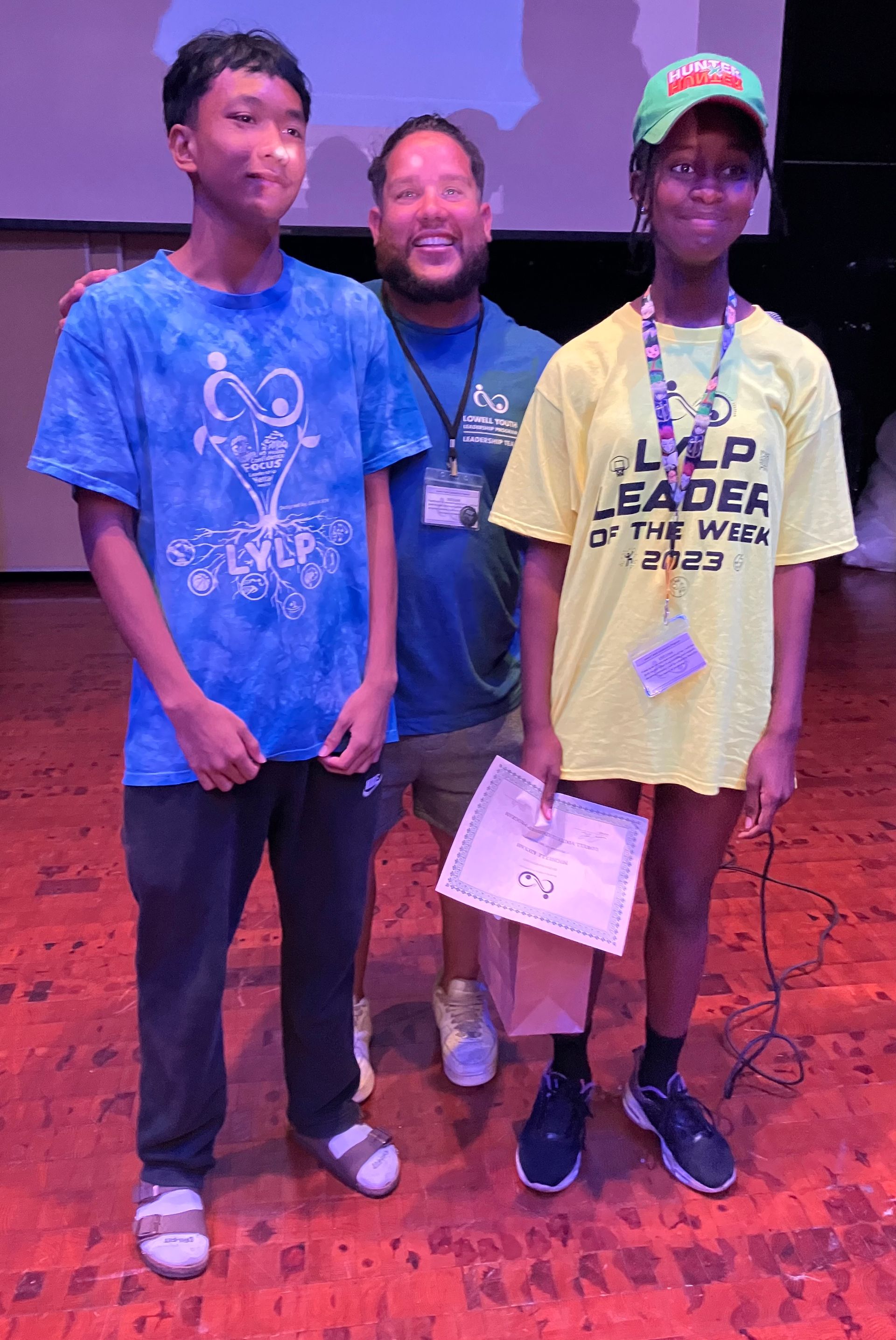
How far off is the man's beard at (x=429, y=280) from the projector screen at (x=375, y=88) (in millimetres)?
2738

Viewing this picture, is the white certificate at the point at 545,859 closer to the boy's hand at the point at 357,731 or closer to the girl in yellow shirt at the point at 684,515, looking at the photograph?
the girl in yellow shirt at the point at 684,515

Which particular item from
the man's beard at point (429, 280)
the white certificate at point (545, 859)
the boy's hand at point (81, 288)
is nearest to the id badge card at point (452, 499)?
the man's beard at point (429, 280)

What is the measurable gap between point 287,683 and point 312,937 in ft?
1.23

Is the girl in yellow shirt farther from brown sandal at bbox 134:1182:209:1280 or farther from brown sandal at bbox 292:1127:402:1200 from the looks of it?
brown sandal at bbox 134:1182:209:1280

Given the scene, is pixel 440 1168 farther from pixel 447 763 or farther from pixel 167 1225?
pixel 447 763

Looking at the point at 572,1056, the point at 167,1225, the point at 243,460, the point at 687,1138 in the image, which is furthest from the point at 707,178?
the point at 167,1225

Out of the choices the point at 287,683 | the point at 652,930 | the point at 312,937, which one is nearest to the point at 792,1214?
the point at 652,930

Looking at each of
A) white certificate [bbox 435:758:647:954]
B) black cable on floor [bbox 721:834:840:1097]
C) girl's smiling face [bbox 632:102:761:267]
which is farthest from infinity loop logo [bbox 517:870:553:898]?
girl's smiling face [bbox 632:102:761:267]

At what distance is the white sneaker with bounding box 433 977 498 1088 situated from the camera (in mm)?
1640

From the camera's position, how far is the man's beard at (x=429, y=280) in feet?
4.60

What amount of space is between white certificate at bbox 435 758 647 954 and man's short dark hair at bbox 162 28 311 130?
0.87m

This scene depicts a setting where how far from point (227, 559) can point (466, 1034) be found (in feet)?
3.19

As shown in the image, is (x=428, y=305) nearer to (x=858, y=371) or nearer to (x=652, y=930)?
(x=652, y=930)

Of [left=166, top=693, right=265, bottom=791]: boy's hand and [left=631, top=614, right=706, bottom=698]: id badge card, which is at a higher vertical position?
[left=631, top=614, right=706, bottom=698]: id badge card
